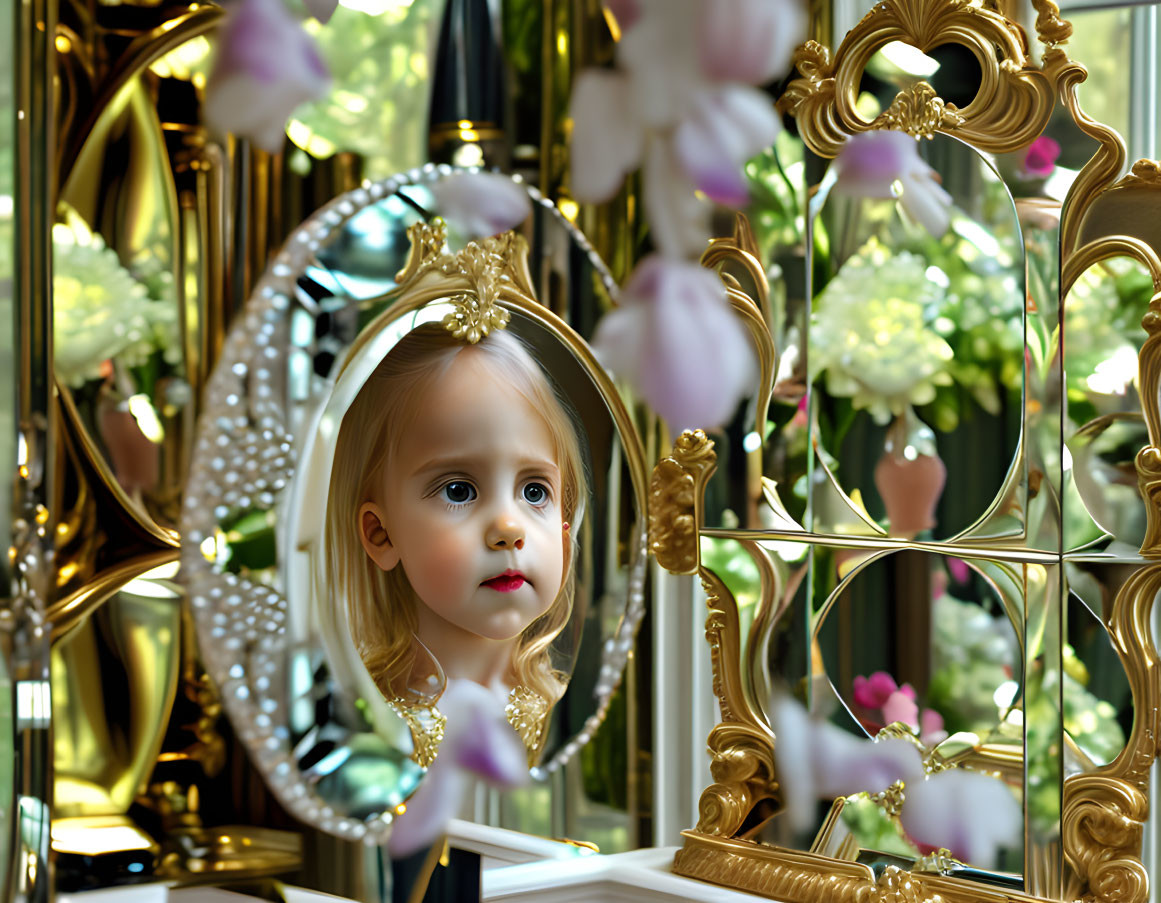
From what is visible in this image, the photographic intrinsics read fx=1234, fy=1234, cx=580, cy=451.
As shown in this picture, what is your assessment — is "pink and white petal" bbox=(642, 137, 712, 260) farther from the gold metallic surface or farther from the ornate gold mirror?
the gold metallic surface

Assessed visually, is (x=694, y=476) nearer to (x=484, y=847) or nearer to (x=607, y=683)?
(x=607, y=683)

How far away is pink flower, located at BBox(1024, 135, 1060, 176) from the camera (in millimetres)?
818

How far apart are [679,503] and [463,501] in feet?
0.72

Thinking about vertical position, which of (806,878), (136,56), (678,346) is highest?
(136,56)

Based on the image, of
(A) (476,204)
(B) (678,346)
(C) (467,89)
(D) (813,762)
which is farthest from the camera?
(C) (467,89)

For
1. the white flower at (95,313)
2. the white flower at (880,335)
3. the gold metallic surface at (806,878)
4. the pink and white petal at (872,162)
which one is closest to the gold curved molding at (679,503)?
the white flower at (880,335)

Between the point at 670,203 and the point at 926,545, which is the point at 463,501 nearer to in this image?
the point at 926,545

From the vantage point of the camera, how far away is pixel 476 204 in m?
0.71

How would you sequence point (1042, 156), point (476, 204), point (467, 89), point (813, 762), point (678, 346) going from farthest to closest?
point (467, 89) → point (1042, 156) → point (476, 204) → point (813, 762) → point (678, 346)

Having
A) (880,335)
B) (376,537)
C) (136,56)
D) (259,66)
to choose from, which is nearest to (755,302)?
(880,335)

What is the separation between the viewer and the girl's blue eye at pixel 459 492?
32.5 inches

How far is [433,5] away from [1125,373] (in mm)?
550

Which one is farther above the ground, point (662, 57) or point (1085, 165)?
point (1085, 165)

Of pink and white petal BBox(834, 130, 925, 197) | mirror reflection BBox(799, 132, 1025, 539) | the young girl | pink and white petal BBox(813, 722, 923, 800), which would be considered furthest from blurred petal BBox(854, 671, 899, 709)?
pink and white petal BBox(834, 130, 925, 197)
